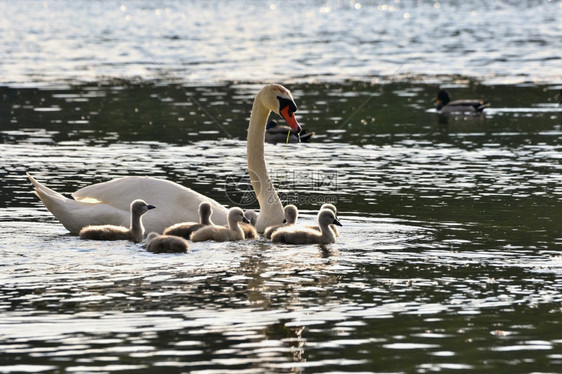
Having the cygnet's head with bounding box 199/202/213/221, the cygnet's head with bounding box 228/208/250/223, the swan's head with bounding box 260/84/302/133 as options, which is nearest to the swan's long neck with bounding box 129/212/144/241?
the cygnet's head with bounding box 199/202/213/221

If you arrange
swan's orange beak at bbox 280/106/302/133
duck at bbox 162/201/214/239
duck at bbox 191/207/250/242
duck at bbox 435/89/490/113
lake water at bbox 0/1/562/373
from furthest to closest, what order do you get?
A: duck at bbox 435/89/490/113
swan's orange beak at bbox 280/106/302/133
duck at bbox 162/201/214/239
duck at bbox 191/207/250/242
lake water at bbox 0/1/562/373

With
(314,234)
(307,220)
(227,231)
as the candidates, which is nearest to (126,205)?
(227,231)

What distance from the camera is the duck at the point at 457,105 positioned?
32344 mm

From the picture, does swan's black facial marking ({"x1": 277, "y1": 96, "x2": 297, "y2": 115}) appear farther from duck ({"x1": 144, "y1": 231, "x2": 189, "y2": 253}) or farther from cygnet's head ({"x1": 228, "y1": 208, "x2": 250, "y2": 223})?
duck ({"x1": 144, "y1": 231, "x2": 189, "y2": 253})

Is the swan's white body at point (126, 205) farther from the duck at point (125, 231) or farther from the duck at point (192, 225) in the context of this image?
the duck at point (125, 231)

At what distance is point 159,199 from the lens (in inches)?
645

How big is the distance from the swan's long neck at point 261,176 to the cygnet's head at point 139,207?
73.9 inches

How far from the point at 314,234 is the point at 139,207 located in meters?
2.20

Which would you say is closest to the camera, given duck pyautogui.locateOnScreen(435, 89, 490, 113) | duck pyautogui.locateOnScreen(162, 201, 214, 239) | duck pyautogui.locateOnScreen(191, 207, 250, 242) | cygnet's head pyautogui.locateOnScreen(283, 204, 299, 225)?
duck pyautogui.locateOnScreen(191, 207, 250, 242)

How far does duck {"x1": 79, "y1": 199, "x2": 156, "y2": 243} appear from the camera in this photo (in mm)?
15562

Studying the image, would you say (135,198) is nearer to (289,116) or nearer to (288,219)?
(288,219)

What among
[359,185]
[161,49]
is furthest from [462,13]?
[359,185]

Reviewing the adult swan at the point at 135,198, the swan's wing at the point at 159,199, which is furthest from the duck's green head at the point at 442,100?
the swan's wing at the point at 159,199

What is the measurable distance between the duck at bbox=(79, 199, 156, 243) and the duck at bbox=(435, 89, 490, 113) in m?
17.8
